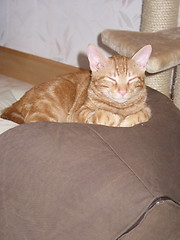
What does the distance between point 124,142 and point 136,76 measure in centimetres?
44

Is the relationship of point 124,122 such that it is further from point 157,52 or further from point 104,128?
point 157,52

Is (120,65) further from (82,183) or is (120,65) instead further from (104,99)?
(82,183)

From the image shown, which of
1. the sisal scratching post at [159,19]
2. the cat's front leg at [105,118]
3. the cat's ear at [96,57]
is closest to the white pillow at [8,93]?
the cat's front leg at [105,118]

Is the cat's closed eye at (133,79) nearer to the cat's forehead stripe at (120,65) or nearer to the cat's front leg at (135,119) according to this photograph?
the cat's forehead stripe at (120,65)

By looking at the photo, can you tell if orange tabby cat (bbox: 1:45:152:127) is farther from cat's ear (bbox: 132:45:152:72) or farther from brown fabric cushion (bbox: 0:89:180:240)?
brown fabric cushion (bbox: 0:89:180:240)

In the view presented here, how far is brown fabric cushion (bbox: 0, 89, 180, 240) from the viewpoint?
42.2 inches

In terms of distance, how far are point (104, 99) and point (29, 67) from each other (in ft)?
6.47

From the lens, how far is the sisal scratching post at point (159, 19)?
218cm

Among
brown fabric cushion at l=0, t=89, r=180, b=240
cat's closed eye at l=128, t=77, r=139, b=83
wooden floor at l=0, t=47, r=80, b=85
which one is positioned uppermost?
cat's closed eye at l=128, t=77, r=139, b=83

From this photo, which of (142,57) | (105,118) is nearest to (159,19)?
(142,57)

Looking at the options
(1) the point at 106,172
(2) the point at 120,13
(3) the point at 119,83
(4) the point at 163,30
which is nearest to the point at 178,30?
(4) the point at 163,30

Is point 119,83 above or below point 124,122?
above

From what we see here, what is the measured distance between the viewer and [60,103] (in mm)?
1727

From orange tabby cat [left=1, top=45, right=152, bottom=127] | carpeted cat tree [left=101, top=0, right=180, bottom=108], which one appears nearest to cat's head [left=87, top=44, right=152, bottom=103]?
orange tabby cat [left=1, top=45, right=152, bottom=127]
